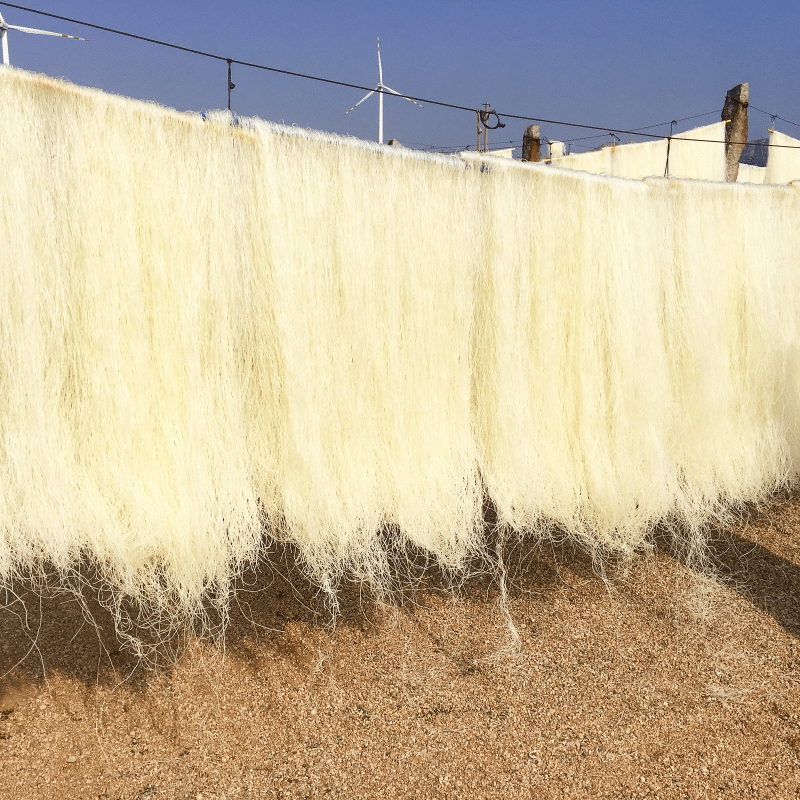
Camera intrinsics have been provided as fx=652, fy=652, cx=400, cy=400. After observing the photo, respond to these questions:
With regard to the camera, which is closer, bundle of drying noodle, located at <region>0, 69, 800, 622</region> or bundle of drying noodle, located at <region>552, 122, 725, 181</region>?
bundle of drying noodle, located at <region>0, 69, 800, 622</region>

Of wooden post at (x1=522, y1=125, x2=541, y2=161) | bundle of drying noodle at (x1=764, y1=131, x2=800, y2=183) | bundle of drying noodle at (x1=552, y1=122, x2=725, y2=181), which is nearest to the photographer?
wooden post at (x1=522, y1=125, x2=541, y2=161)

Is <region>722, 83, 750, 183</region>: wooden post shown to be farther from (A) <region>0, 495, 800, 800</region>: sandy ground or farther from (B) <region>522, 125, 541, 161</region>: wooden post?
(A) <region>0, 495, 800, 800</region>: sandy ground

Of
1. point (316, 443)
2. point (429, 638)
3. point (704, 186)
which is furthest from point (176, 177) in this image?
point (704, 186)

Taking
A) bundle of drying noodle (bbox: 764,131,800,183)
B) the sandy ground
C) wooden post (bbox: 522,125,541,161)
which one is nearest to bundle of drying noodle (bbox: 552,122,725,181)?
bundle of drying noodle (bbox: 764,131,800,183)

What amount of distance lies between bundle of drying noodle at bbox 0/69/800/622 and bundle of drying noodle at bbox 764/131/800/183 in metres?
6.79

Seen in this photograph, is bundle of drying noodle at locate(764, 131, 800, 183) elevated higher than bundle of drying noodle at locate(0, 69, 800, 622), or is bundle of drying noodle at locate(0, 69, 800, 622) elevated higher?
bundle of drying noodle at locate(764, 131, 800, 183)

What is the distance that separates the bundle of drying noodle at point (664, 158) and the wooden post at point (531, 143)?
0.94m

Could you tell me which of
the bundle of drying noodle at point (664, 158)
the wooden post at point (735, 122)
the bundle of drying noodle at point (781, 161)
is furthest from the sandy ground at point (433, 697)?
the bundle of drying noodle at point (781, 161)

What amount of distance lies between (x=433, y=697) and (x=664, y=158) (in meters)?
8.97

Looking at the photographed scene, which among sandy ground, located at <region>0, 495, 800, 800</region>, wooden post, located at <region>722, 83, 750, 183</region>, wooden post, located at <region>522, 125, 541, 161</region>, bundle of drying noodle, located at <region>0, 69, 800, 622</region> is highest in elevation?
wooden post, located at <region>522, 125, 541, 161</region>

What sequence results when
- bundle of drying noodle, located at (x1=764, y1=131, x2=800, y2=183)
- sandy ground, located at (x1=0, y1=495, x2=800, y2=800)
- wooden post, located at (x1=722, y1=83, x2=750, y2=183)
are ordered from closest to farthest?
1. sandy ground, located at (x1=0, y1=495, x2=800, y2=800)
2. wooden post, located at (x1=722, y1=83, x2=750, y2=183)
3. bundle of drying noodle, located at (x1=764, y1=131, x2=800, y2=183)

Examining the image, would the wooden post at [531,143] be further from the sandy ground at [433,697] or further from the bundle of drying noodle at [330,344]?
the sandy ground at [433,697]

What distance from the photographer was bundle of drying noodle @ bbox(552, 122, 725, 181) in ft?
28.4

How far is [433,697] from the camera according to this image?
2.57 m
